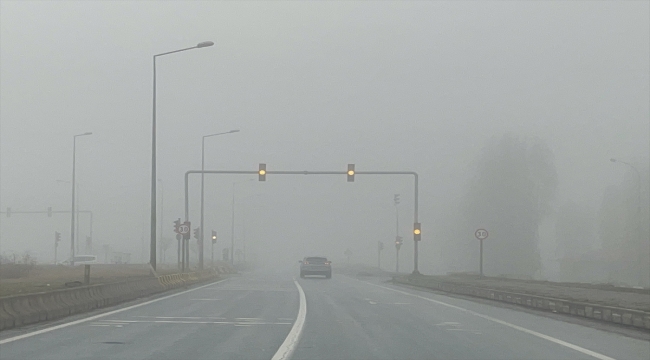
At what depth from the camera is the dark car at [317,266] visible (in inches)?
2584

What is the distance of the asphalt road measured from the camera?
13531 mm

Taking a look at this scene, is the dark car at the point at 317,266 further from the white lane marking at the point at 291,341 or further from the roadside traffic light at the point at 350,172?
the white lane marking at the point at 291,341

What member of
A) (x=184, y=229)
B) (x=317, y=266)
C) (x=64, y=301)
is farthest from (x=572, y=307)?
(x=317, y=266)

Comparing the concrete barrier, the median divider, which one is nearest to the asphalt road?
the median divider

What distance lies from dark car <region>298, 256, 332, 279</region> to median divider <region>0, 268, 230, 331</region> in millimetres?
31303

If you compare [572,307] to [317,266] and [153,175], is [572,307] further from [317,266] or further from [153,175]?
[317,266]

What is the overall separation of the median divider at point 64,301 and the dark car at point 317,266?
31303 mm

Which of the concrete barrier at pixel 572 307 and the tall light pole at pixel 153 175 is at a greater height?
the tall light pole at pixel 153 175

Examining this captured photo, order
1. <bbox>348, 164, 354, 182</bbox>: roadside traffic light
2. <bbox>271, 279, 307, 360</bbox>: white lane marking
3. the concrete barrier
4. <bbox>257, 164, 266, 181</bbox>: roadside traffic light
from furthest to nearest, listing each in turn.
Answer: <bbox>348, 164, 354, 182</bbox>: roadside traffic light
<bbox>257, 164, 266, 181</bbox>: roadside traffic light
the concrete barrier
<bbox>271, 279, 307, 360</bbox>: white lane marking

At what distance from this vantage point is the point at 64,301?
21594mm

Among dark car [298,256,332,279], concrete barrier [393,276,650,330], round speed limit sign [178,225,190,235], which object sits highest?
round speed limit sign [178,225,190,235]

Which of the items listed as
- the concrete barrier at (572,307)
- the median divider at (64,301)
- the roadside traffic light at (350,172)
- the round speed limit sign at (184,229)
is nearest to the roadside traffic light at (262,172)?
the roadside traffic light at (350,172)

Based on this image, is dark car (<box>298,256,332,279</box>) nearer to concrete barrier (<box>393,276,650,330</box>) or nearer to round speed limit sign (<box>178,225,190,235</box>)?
round speed limit sign (<box>178,225,190,235</box>)

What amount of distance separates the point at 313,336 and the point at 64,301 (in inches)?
312
